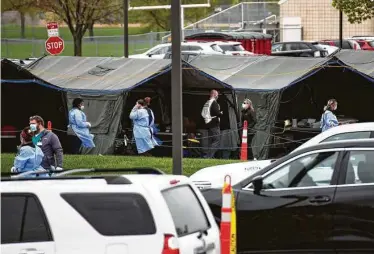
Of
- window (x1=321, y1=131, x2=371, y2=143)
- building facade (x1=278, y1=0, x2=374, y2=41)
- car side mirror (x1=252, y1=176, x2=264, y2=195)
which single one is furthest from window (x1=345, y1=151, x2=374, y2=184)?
building facade (x1=278, y1=0, x2=374, y2=41)

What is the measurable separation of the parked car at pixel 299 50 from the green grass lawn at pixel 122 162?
72.2 feet

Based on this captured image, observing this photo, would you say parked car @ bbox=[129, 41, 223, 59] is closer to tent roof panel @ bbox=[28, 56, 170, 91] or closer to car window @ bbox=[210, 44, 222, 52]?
car window @ bbox=[210, 44, 222, 52]

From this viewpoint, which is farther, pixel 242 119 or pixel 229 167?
pixel 242 119

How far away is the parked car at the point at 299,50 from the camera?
48.0 metres

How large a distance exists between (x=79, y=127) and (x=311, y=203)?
16.0m

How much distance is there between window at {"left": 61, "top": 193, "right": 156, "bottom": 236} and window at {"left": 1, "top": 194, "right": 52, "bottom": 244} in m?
0.33

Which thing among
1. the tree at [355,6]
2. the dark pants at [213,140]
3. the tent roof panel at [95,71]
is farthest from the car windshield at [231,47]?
the dark pants at [213,140]

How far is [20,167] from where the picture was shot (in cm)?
1836

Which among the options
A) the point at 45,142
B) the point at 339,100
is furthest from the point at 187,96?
the point at 45,142

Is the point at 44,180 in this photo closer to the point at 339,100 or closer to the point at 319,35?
the point at 339,100

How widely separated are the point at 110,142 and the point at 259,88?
4341 mm

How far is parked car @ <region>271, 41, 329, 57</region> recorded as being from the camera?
1889 inches

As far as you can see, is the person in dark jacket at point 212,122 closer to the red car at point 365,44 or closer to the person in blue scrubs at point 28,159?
the person in blue scrubs at point 28,159

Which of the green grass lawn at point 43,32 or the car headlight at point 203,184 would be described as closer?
the car headlight at point 203,184
